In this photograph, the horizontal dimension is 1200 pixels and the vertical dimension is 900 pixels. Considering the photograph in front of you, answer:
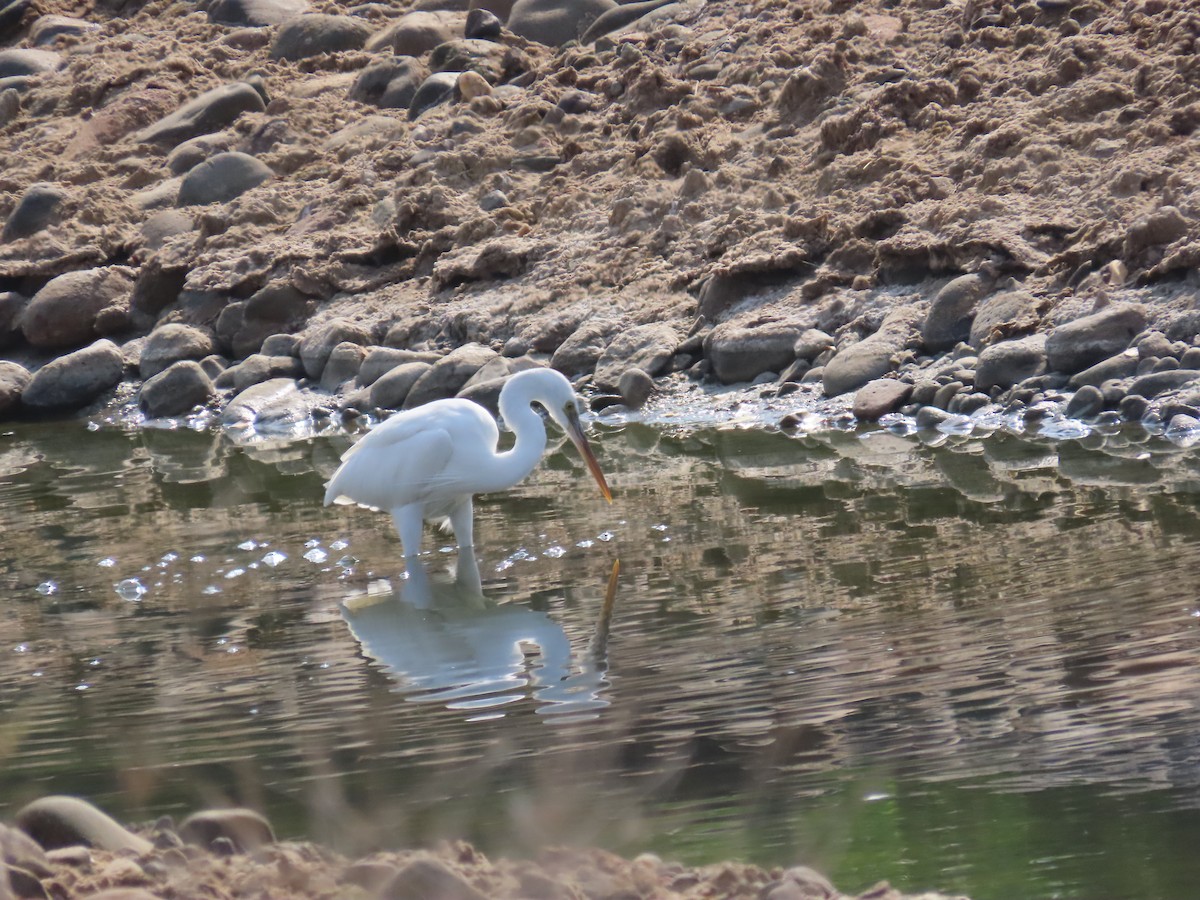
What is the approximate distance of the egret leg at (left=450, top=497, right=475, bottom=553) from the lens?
865cm

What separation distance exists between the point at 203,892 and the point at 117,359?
13.7 meters

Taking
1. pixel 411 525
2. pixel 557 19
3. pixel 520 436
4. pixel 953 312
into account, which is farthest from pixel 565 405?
pixel 557 19

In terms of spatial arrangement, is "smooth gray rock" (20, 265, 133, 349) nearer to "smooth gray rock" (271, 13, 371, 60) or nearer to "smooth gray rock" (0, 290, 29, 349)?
"smooth gray rock" (0, 290, 29, 349)

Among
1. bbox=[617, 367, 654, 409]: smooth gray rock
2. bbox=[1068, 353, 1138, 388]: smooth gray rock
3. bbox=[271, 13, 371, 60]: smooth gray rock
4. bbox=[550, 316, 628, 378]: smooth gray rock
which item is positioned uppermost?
bbox=[271, 13, 371, 60]: smooth gray rock

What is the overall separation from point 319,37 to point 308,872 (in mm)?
19148

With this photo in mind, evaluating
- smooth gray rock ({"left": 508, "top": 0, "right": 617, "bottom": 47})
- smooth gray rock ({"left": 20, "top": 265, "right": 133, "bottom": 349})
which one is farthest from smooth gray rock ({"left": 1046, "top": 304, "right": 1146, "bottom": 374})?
smooth gray rock ({"left": 20, "top": 265, "right": 133, "bottom": 349})

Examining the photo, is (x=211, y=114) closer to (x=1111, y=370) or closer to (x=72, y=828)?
(x=1111, y=370)

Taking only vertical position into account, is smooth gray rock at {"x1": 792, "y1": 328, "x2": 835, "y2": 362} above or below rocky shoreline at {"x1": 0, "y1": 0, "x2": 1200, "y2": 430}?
below

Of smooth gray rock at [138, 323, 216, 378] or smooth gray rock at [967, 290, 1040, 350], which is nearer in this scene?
smooth gray rock at [967, 290, 1040, 350]

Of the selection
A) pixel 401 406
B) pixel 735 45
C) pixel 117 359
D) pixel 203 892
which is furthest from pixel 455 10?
pixel 203 892

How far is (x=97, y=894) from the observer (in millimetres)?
3512

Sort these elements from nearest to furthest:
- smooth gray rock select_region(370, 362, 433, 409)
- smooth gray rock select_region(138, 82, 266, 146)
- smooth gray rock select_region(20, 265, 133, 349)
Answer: smooth gray rock select_region(370, 362, 433, 409) < smooth gray rock select_region(20, 265, 133, 349) < smooth gray rock select_region(138, 82, 266, 146)

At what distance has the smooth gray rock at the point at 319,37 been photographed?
21.5 metres

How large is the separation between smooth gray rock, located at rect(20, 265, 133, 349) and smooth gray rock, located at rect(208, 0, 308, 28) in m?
6.50
